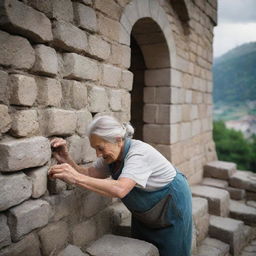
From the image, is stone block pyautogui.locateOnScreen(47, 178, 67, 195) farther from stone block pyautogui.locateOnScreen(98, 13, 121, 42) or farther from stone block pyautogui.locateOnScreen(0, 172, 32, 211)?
stone block pyautogui.locateOnScreen(98, 13, 121, 42)

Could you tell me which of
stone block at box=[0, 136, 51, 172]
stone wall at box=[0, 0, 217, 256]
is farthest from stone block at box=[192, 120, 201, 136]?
stone block at box=[0, 136, 51, 172]

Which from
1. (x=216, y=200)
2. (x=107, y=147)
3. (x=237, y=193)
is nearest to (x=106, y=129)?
(x=107, y=147)

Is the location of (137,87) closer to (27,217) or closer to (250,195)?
(250,195)

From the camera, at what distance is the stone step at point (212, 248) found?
11.7ft

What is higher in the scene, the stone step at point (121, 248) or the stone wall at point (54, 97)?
the stone wall at point (54, 97)

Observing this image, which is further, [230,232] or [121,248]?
[230,232]

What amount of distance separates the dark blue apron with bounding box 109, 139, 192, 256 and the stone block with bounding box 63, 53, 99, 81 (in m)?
0.72

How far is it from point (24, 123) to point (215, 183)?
181 inches

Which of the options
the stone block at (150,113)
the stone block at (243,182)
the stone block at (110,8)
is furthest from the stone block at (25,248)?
the stone block at (243,182)

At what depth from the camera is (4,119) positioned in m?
1.82

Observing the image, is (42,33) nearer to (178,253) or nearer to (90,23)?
(90,23)

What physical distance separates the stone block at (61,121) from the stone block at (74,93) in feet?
0.28

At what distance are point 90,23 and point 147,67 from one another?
229cm

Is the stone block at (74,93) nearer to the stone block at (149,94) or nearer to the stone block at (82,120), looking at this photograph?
the stone block at (82,120)
